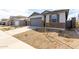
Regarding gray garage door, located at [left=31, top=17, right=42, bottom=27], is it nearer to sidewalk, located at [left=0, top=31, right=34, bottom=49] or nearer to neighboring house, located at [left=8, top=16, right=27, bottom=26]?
neighboring house, located at [left=8, top=16, right=27, bottom=26]

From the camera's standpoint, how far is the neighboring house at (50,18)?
2426 millimetres

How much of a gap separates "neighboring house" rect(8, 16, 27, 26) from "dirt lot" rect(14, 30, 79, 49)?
0.68ft

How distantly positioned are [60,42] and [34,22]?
0.63 meters

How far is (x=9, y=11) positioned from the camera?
2371 mm

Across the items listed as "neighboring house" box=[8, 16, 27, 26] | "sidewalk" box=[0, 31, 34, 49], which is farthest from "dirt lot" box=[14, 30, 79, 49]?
"neighboring house" box=[8, 16, 27, 26]

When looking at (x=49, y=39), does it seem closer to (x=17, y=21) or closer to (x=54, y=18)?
(x=54, y=18)

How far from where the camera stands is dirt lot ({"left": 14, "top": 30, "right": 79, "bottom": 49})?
94.3 inches

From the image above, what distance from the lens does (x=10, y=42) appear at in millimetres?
2402

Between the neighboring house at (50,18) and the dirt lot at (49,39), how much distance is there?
142mm

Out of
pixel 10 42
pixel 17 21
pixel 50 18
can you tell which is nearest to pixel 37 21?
pixel 50 18

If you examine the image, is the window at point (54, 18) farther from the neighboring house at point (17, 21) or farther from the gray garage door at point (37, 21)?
the neighboring house at point (17, 21)

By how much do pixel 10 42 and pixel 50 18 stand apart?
89cm
